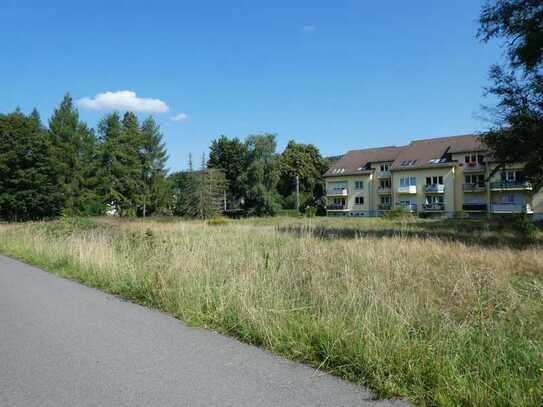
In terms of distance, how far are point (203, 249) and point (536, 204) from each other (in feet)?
184

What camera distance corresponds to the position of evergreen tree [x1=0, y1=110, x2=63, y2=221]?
150 feet

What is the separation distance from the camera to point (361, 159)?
72.6 metres

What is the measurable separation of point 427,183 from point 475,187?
261 inches

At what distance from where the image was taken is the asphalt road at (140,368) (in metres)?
3.50

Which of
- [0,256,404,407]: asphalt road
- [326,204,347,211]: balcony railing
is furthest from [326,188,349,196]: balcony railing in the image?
[0,256,404,407]: asphalt road

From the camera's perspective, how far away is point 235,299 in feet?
19.7

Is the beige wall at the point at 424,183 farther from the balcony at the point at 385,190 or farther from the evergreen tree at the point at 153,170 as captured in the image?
the evergreen tree at the point at 153,170

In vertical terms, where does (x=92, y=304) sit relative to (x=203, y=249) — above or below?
below

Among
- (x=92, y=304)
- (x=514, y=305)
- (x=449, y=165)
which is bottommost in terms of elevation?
(x=92, y=304)

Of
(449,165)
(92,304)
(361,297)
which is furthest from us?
(449,165)

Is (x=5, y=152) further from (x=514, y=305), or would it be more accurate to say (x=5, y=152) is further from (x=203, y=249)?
(x=514, y=305)

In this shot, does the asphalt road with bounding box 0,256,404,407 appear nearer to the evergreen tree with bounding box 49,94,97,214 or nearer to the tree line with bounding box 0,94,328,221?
the tree line with bounding box 0,94,328,221

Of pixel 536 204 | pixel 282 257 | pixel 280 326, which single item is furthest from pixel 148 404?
pixel 536 204

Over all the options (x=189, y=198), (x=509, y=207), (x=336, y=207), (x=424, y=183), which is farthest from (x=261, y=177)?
(x=509, y=207)
